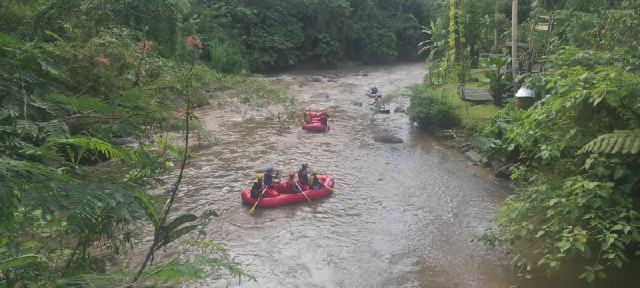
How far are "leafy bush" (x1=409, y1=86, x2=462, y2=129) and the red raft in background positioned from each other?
109 inches

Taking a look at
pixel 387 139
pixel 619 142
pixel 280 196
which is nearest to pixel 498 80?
pixel 387 139

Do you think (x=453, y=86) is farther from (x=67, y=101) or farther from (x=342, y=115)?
(x=67, y=101)

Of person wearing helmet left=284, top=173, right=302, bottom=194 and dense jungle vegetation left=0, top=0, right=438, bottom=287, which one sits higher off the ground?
dense jungle vegetation left=0, top=0, right=438, bottom=287

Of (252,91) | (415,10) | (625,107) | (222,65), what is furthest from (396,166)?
(415,10)

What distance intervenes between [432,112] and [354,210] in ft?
19.3

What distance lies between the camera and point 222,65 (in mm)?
21953

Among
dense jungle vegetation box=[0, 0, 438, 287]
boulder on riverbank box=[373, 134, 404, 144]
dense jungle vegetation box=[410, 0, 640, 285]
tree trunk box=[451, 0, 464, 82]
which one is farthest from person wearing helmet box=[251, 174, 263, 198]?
tree trunk box=[451, 0, 464, 82]

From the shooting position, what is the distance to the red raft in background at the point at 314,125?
14586mm

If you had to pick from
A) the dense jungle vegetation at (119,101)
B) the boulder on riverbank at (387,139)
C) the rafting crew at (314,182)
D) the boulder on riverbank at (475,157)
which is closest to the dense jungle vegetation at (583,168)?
the boulder on riverbank at (475,157)

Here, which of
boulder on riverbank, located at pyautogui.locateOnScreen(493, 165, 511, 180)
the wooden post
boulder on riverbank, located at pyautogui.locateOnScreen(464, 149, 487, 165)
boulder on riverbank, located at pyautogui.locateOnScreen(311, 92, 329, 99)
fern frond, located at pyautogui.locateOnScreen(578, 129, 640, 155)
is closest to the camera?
fern frond, located at pyautogui.locateOnScreen(578, 129, 640, 155)

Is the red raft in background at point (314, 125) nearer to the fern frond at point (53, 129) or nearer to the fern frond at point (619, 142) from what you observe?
the fern frond at point (619, 142)

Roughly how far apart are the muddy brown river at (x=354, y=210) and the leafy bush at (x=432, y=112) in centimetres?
55

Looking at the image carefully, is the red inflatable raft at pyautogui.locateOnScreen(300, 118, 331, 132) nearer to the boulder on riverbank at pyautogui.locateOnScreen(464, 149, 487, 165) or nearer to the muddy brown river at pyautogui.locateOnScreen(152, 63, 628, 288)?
the muddy brown river at pyautogui.locateOnScreen(152, 63, 628, 288)

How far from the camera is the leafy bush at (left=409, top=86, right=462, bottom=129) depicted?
46.1ft
